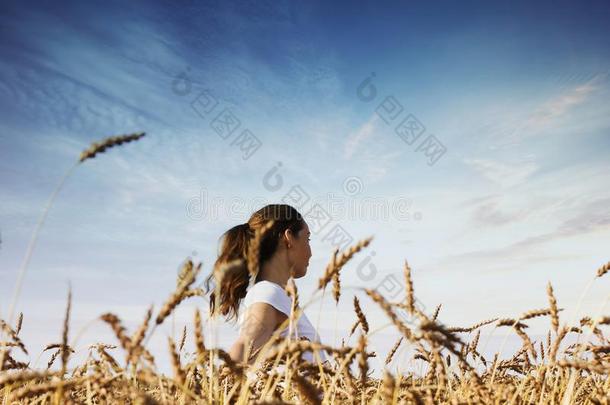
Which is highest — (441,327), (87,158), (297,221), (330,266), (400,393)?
(297,221)

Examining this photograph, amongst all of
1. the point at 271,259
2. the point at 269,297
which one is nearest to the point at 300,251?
the point at 271,259

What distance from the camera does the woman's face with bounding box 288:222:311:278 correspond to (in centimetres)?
574

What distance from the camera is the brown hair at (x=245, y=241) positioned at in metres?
5.48

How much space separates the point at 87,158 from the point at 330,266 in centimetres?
77

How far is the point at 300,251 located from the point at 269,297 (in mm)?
1185

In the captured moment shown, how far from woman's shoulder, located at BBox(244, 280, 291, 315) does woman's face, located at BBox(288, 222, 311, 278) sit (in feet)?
2.65

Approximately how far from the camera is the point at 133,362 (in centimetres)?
153

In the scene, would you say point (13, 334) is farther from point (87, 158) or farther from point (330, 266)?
point (330, 266)

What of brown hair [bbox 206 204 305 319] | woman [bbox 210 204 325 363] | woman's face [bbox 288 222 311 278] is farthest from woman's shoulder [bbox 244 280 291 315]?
woman's face [bbox 288 222 311 278]

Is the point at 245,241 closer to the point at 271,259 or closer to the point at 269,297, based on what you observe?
the point at 271,259

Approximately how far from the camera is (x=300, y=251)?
19.0 ft

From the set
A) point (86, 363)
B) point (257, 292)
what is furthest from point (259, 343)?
point (86, 363)

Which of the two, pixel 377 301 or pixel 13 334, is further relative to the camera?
pixel 13 334

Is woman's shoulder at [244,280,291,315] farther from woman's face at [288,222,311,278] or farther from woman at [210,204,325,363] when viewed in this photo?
woman's face at [288,222,311,278]
